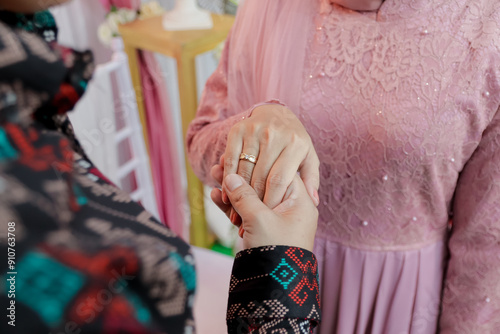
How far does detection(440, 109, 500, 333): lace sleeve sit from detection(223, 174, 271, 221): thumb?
423 millimetres

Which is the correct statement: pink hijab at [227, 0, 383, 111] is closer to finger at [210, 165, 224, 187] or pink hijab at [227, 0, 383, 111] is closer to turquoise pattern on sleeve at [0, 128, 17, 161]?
finger at [210, 165, 224, 187]

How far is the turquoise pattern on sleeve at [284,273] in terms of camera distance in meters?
0.49

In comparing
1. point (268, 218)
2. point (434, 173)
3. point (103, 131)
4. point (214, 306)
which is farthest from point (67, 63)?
point (103, 131)

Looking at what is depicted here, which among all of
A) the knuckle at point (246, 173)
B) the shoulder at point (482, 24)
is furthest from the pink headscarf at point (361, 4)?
the knuckle at point (246, 173)

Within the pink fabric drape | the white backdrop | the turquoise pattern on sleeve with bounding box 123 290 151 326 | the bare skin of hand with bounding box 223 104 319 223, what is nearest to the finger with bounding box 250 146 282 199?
the bare skin of hand with bounding box 223 104 319 223

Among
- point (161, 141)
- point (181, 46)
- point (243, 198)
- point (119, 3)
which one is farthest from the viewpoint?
point (161, 141)

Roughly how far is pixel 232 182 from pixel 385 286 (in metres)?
0.44

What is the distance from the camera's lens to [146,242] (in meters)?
0.29

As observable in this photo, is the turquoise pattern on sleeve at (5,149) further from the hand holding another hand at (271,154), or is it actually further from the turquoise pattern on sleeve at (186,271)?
the hand holding another hand at (271,154)

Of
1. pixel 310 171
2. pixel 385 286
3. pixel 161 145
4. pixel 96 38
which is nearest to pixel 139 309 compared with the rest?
pixel 310 171

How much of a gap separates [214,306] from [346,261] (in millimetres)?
515

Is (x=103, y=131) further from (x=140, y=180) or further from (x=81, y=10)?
(x=81, y=10)

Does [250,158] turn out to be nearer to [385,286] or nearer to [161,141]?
[385,286]

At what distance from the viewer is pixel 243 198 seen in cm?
61
